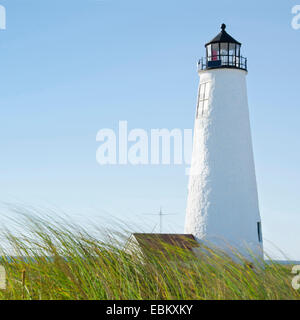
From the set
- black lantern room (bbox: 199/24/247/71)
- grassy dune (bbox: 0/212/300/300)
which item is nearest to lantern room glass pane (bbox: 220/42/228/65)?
black lantern room (bbox: 199/24/247/71)

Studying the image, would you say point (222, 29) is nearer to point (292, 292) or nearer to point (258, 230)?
point (258, 230)

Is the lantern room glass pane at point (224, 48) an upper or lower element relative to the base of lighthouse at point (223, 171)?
upper

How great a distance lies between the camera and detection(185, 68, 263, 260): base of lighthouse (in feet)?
59.2

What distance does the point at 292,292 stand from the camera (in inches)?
177

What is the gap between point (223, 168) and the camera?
59.7 ft

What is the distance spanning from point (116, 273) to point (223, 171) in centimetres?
1375

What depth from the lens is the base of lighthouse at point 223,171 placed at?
18.0m

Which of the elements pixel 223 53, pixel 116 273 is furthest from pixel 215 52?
pixel 116 273

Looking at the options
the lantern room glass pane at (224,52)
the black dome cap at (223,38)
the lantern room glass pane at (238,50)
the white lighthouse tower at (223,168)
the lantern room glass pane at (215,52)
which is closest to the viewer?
the white lighthouse tower at (223,168)

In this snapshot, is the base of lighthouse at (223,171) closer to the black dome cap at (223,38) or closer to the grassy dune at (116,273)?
the black dome cap at (223,38)

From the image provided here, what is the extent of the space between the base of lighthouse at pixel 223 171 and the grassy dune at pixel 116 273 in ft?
41.4

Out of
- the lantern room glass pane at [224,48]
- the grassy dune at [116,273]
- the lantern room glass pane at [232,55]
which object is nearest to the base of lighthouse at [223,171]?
the lantern room glass pane at [232,55]

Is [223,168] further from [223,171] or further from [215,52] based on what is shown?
[215,52]
